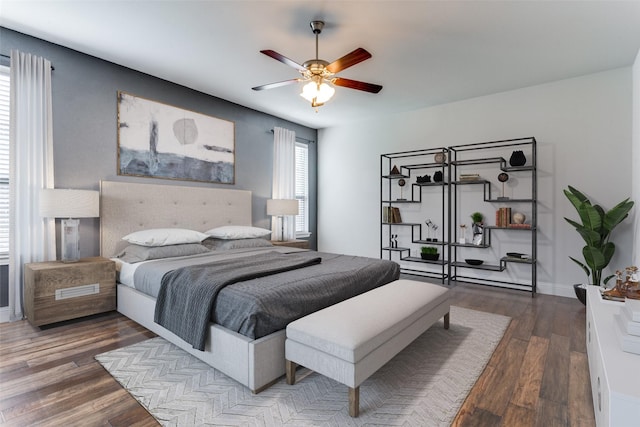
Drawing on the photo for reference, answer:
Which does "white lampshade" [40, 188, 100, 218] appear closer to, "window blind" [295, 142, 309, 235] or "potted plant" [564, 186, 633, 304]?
"window blind" [295, 142, 309, 235]

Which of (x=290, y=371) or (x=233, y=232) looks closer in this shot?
(x=290, y=371)

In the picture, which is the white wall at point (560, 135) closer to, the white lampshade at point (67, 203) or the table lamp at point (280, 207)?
the table lamp at point (280, 207)

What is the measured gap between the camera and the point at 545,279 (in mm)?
4141

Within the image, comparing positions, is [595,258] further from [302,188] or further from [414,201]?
[302,188]

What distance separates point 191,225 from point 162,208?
16.7 inches

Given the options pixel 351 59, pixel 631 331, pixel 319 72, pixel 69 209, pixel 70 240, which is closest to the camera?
pixel 631 331

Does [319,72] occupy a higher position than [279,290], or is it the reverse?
[319,72]

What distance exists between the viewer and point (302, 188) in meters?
6.21

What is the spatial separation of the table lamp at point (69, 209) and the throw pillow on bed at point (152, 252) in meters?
0.43

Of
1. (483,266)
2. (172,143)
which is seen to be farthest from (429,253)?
(172,143)

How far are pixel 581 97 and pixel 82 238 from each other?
5.91 metres

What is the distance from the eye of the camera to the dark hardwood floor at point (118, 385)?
1691 millimetres

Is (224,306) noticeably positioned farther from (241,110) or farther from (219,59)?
(241,110)

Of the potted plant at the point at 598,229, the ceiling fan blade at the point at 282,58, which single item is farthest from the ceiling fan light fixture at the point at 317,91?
the potted plant at the point at 598,229
